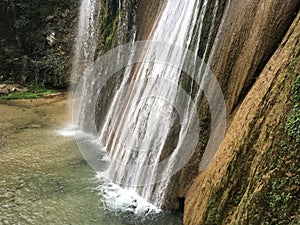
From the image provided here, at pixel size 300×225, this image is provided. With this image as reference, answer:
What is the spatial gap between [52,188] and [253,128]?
12.3 ft

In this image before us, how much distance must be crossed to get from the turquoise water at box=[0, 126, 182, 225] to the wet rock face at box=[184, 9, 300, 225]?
1146 millimetres

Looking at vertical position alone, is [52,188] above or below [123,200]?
below

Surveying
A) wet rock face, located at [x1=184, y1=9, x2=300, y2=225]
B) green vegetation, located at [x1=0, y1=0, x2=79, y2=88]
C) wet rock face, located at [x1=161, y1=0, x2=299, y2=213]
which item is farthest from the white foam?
green vegetation, located at [x1=0, y1=0, x2=79, y2=88]

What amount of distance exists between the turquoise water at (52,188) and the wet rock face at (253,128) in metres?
1.15

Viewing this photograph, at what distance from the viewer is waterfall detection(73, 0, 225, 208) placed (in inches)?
192

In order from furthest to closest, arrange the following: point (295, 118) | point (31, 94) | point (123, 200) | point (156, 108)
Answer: point (31, 94), point (156, 108), point (123, 200), point (295, 118)

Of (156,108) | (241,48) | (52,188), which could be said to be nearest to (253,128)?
(241,48)

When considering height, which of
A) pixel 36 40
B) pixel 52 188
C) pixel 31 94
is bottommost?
pixel 52 188

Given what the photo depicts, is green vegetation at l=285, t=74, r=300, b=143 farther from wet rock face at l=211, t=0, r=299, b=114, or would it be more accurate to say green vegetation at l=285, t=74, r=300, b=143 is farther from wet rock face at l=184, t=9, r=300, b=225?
wet rock face at l=211, t=0, r=299, b=114

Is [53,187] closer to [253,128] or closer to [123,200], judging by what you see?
[123,200]

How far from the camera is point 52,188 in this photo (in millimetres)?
5770

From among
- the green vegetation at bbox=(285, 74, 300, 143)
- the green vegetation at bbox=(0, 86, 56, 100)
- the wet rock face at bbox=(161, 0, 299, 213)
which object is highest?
the wet rock face at bbox=(161, 0, 299, 213)

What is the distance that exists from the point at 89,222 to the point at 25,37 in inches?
421

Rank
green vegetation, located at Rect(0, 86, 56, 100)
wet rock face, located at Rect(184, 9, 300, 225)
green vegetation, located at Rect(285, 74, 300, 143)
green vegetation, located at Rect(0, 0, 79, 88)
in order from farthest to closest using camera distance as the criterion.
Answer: green vegetation, located at Rect(0, 0, 79, 88)
green vegetation, located at Rect(0, 86, 56, 100)
wet rock face, located at Rect(184, 9, 300, 225)
green vegetation, located at Rect(285, 74, 300, 143)
